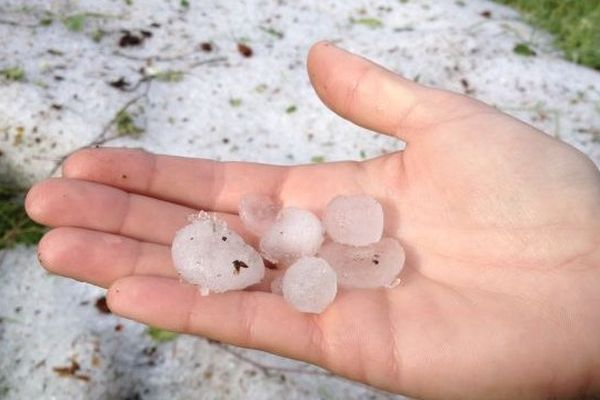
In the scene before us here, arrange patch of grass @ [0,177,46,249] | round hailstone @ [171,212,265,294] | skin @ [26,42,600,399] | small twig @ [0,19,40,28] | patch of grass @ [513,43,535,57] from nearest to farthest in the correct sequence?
1. skin @ [26,42,600,399]
2. round hailstone @ [171,212,265,294]
3. patch of grass @ [0,177,46,249]
4. small twig @ [0,19,40,28]
5. patch of grass @ [513,43,535,57]

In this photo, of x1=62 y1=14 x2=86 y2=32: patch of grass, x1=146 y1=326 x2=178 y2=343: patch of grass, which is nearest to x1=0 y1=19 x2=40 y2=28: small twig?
x1=62 y1=14 x2=86 y2=32: patch of grass

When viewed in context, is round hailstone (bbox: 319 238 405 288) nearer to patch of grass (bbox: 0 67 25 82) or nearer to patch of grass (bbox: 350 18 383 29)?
patch of grass (bbox: 0 67 25 82)

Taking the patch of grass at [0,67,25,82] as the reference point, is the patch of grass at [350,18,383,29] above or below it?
above

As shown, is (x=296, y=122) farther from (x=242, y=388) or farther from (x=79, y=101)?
(x=242, y=388)

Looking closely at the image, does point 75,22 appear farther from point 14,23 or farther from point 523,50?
point 523,50

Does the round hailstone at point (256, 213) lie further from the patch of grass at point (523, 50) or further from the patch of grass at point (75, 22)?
the patch of grass at point (523, 50)

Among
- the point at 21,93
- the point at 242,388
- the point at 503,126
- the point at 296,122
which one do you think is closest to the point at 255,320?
the point at 242,388
